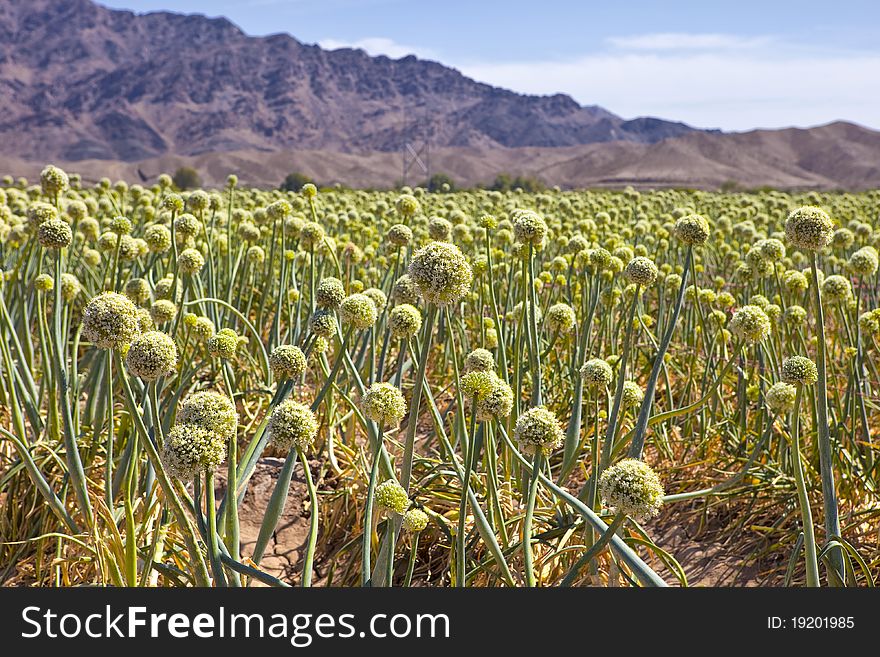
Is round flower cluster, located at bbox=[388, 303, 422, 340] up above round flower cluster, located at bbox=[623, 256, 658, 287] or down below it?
below

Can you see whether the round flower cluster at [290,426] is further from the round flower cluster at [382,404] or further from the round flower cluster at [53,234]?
the round flower cluster at [53,234]

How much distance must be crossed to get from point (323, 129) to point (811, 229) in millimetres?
160915

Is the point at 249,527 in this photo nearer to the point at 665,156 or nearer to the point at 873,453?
the point at 873,453

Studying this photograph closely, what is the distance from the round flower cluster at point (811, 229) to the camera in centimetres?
222

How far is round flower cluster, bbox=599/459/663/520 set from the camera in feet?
5.27

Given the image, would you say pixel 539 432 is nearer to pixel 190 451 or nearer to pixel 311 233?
pixel 190 451

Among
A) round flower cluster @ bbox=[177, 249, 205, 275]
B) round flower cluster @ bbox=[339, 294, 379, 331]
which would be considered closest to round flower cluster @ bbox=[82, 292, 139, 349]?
round flower cluster @ bbox=[339, 294, 379, 331]

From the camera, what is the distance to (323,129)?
510 feet

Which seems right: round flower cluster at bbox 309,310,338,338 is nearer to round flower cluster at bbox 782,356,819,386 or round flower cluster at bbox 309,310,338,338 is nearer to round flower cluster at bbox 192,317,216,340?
round flower cluster at bbox 192,317,216,340

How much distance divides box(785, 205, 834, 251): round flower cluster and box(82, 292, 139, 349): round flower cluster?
6.31 ft

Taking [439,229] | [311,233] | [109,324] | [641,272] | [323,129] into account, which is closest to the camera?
[109,324]

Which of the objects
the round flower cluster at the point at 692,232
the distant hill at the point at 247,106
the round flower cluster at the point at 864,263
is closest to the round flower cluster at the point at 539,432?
the round flower cluster at the point at 692,232

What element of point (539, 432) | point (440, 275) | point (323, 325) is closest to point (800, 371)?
point (539, 432)

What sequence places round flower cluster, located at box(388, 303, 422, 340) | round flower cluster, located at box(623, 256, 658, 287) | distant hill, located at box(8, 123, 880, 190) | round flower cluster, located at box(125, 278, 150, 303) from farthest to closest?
1. distant hill, located at box(8, 123, 880, 190)
2. round flower cluster, located at box(125, 278, 150, 303)
3. round flower cluster, located at box(623, 256, 658, 287)
4. round flower cluster, located at box(388, 303, 422, 340)
